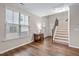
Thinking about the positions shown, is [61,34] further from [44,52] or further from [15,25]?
[15,25]

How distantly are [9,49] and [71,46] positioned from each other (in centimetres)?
260

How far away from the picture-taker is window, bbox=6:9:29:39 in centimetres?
325

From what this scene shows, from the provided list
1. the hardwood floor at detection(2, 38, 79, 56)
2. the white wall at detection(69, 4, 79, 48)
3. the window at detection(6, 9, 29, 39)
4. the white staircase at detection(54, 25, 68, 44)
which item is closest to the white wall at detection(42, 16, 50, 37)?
the white staircase at detection(54, 25, 68, 44)

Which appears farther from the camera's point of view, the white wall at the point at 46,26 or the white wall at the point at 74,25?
the white wall at the point at 46,26

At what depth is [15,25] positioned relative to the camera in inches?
147

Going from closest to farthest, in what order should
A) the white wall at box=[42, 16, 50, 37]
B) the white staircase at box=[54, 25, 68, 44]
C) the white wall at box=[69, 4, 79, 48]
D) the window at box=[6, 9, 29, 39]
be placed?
the window at box=[6, 9, 29, 39], the white wall at box=[69, 4, 79, 48], the white staircase at box=[54, 25, 68, 44], the white wall at box=[42, 16, 50, 37]

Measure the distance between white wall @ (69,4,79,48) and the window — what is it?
2.29 meters

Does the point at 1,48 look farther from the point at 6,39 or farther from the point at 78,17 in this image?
the point at 78,17

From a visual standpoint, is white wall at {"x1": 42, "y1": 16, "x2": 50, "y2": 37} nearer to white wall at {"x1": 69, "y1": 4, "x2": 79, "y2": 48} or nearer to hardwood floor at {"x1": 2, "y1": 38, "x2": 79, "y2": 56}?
white wall at {"x1": 69, "y1": 4, "x2": 79, "y2": 48}

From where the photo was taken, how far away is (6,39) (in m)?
3.07

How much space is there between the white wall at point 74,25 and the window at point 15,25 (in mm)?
2288

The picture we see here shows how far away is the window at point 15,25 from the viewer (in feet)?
10.7

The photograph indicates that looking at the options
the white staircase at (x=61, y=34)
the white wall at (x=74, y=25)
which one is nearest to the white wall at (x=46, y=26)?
the white staircase at (x=61, y=34)

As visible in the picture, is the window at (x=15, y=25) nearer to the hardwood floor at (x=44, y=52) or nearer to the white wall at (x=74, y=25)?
the hardwood floor at (x=44, y=52)
